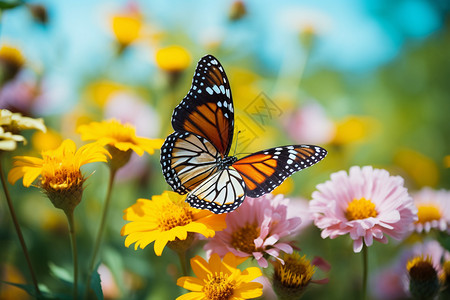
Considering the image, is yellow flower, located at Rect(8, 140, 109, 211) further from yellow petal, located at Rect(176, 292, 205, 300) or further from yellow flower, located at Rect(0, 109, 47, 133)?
yellow petal, located at Rect(176, 292, 205, 300)

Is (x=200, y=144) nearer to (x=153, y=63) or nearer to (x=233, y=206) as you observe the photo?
(x=233, y=206)

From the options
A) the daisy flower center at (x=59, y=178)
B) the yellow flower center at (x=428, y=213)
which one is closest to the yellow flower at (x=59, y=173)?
the daisy flower center at (x=59, y=178)

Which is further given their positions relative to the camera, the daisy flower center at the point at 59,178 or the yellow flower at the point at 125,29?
the yellow flower at the point at 125,29

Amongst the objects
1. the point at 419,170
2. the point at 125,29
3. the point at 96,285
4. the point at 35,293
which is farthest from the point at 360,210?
the point at 419,170

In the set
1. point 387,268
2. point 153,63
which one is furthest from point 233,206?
point 153,63

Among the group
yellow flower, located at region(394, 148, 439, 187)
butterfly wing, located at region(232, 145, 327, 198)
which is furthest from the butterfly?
yellow flower, located at region(394, 148, 439, 187)

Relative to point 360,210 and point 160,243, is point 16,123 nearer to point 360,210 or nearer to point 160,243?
point 160,243

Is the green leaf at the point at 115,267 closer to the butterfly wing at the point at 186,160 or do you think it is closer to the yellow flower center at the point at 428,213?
the butterfly wing at the point at 186,160
